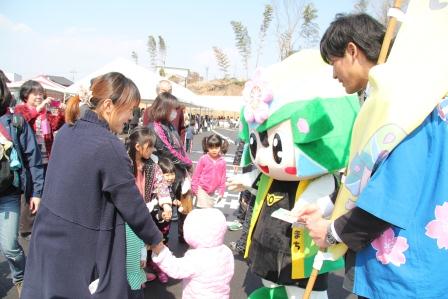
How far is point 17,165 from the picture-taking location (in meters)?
2.73

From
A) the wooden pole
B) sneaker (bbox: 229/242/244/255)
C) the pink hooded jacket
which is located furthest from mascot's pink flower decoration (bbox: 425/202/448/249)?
sneaker (bbox: 229/242/244/255)

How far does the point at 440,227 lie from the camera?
50.4 inches

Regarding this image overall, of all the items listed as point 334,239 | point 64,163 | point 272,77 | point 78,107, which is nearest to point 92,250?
point 64,163

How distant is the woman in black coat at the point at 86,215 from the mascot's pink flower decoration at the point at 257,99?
40.2 inches

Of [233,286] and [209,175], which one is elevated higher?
[209,175]

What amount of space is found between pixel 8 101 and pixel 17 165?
470mm

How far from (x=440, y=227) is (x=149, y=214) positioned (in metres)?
1.23

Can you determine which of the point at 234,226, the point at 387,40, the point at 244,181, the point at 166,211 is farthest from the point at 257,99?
the point at 234,226

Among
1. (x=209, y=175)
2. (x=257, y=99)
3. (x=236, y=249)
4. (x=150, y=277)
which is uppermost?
(x=257, y=99)

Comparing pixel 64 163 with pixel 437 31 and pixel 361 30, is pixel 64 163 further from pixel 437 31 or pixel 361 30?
pixel 437 31

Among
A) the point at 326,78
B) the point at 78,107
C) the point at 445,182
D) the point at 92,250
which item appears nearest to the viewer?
the point at 445,182

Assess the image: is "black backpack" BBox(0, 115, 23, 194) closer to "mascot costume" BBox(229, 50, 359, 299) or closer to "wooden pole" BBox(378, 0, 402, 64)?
"mascot costume" BBox(229, 50, 359, 299)

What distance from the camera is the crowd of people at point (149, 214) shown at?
1269mm

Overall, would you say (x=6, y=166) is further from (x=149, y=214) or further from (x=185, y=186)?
(x=185, y=186)
